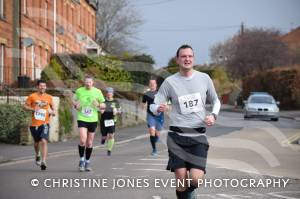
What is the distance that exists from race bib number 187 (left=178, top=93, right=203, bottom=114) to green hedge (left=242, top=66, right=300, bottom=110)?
127ft

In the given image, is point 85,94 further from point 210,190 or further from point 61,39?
point 61,39

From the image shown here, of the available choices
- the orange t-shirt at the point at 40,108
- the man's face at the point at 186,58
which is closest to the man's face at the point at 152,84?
the orange t-shirt at the point at 40,108

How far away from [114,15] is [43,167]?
56537 millimetres

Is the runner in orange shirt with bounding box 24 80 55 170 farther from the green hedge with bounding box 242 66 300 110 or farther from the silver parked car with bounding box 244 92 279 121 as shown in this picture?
the green hedge with bounding box 242 66 300 110

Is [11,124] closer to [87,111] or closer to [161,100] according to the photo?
[87,111]

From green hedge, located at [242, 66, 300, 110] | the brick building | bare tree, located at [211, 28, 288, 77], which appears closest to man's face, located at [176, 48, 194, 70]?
the brick building

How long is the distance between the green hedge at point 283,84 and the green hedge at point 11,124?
28.8 meters

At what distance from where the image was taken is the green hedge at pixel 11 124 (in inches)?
798

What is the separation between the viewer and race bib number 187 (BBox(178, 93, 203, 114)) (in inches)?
301

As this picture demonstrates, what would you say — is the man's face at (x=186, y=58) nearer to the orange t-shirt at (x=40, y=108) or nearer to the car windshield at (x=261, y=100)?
the orange t-shirt at (x=40, y=108)

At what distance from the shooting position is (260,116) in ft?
114

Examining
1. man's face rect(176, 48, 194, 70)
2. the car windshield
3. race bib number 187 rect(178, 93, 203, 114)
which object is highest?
man's face rect(176, 48, 194, 70)

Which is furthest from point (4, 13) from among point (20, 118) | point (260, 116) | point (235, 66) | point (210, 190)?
point (235, 66)

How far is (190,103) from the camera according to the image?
25.1 ft
